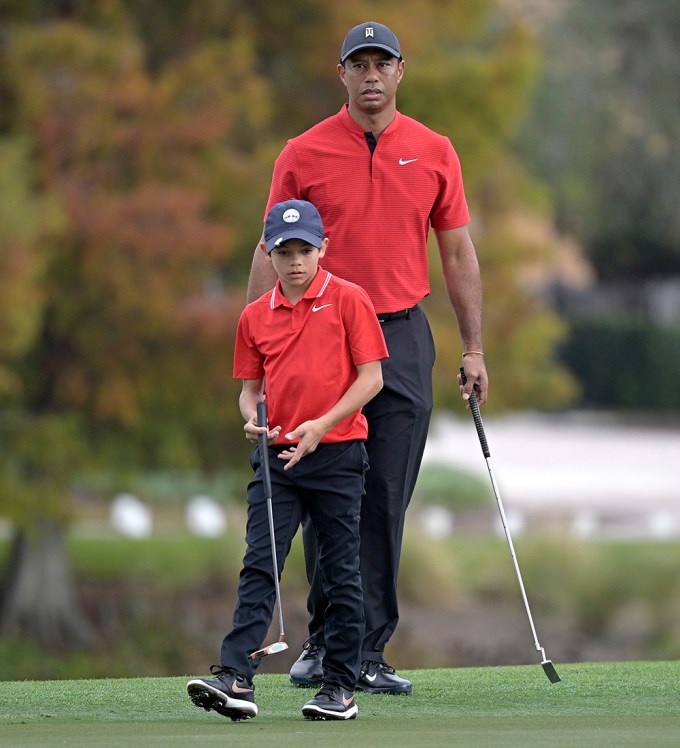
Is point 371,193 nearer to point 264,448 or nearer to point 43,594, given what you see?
point 264,448

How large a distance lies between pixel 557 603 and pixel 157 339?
4451mm

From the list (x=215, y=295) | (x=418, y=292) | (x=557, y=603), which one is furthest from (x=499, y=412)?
(x=418, y=292)

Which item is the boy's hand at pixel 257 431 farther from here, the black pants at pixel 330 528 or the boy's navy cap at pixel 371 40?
the boy's navy cap at pixel 371 40

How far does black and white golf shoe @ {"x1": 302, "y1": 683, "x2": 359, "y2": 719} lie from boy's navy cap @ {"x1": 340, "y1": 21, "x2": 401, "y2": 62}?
82.2 inches

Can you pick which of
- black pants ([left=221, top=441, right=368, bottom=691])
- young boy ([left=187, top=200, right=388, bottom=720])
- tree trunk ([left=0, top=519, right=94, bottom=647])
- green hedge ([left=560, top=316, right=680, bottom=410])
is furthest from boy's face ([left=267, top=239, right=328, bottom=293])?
green hedge ([left=560, top=316, right=680, bottom=410])

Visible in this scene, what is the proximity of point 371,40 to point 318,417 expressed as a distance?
51.9 inches

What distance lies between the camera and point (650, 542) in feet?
60.7

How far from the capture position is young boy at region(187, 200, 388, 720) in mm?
5402

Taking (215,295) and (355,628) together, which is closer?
(355,628)

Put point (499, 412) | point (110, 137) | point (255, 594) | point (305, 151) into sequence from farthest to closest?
point (499, 412)
point (110, 137)
point (305, 151)
point (255, 594)

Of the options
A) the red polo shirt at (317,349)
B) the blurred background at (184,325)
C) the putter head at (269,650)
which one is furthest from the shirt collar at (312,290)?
the blurred background at (184,325)

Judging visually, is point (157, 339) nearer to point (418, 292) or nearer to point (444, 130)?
point (444, 130)

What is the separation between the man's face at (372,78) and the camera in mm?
5910

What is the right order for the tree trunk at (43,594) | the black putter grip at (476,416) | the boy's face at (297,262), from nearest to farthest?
the boy's face at (297,262), the black putter grip at (476,416), the tree trunk at (43,594)
